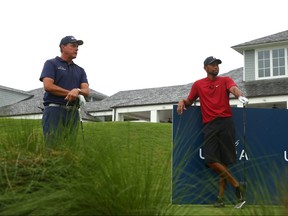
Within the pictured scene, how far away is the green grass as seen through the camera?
9.56 feet

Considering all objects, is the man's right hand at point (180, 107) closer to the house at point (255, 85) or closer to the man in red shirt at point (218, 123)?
the man in red shirt at point (218, 123)

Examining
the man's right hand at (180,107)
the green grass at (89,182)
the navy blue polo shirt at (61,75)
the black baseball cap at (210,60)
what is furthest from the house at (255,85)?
the green grass at (89,182)

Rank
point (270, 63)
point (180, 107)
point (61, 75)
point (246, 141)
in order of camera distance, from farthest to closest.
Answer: point (270, 63) < point (246, 141) < point (180, 107) < point (61, 75)

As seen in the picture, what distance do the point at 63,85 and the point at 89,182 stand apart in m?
2.45

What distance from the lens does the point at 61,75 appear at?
207 inches

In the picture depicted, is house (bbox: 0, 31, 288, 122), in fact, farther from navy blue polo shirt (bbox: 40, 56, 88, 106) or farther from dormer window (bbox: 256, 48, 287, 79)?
navy blue polo shirt (bbox: 40, 56, 88, 106)

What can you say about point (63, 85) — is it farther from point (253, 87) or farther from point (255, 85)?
point (255, 85)

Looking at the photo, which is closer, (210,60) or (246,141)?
(210,60)

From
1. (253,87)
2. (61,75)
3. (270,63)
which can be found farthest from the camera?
(270,63)

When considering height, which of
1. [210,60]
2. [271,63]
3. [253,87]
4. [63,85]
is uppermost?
[271,63]

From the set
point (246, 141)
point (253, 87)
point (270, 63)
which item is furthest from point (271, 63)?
point (246, 141)

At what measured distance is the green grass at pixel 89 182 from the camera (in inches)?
115

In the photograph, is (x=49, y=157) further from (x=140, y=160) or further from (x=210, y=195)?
(x=210, y=195)

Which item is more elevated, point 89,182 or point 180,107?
point 180,107
